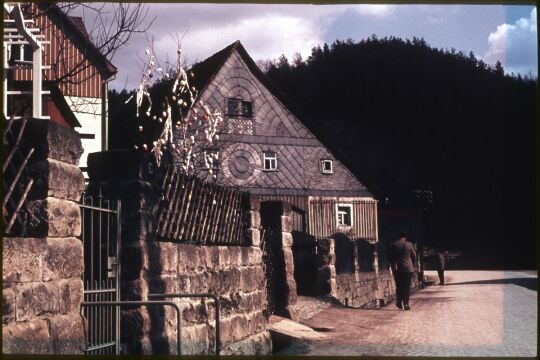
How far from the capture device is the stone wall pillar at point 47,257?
445 centimetres

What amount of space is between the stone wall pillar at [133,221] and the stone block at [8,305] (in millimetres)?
2007

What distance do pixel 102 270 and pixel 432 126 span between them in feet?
133

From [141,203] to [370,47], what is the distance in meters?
42.1

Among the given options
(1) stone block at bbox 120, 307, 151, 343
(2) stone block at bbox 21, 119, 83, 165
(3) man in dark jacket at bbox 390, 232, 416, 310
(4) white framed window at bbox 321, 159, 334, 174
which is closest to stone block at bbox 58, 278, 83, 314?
(2) stone block at bbox 21, 119, 83, 165

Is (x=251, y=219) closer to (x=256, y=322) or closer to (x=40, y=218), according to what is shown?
(x=256, y=322)

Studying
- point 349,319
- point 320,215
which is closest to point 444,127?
point 320,215

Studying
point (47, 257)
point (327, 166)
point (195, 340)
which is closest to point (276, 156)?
point (327, 166)

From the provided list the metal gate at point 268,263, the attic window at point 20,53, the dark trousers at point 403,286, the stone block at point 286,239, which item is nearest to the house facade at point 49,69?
the attic window at point 20,53

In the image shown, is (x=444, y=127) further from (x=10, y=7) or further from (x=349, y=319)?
(x=10, y=7)

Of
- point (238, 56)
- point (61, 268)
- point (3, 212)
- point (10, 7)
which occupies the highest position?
point (238, 56)

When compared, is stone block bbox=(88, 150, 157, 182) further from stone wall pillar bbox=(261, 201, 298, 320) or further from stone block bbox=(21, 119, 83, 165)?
stone wall pillar bbox=(261, 201, 298, 320)

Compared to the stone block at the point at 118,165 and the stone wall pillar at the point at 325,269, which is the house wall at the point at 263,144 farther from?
the stone block at the point at 118,165

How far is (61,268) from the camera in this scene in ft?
16.5

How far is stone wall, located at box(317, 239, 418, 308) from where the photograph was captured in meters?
14.6
